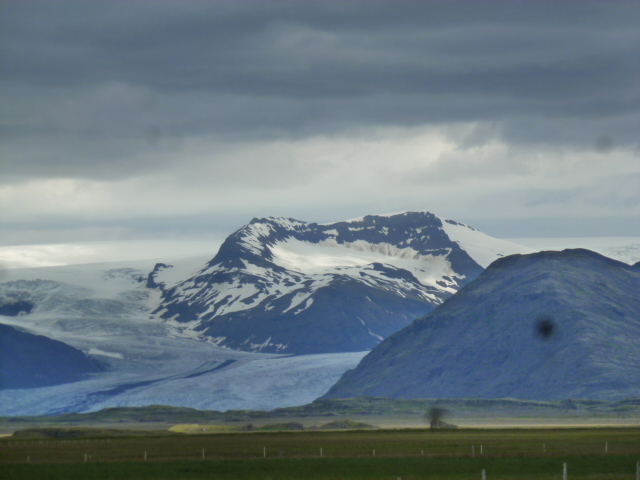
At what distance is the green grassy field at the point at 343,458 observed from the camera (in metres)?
81.8

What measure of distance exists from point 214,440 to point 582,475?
68031 mm

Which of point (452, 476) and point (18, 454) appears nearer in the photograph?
point (452, 476)

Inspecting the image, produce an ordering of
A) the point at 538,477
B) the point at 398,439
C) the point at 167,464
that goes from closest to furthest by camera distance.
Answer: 1. the point at 538,477
2. the point at 167,464
3. the point at 398,439

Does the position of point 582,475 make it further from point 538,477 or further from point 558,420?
point 558,420

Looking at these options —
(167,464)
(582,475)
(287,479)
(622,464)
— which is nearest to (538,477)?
(582,475)

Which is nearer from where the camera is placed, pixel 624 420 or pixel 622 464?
pixel 622 464

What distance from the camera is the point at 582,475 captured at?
246 feet

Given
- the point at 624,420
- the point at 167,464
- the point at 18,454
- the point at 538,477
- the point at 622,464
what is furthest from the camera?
the point at 624,420

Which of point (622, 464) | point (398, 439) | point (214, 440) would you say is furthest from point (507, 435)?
point (622, 464)

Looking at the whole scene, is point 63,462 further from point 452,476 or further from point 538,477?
point 538,477

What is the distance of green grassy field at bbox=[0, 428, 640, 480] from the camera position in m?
81.8

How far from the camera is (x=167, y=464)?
9338 centimetres

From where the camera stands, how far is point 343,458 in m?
97.2

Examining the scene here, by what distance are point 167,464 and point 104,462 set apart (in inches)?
289
